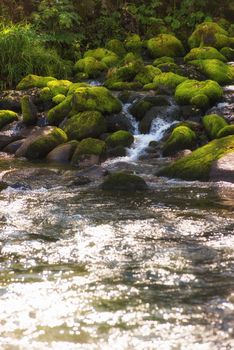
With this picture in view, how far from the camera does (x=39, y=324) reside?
3715 mm

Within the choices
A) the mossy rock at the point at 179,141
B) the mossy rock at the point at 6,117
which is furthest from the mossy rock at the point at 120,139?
the mossy rock at the point at 6,117

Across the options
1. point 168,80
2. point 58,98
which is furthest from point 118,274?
point 168,80

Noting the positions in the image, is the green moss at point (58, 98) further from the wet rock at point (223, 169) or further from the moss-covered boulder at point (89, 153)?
the wet rock at point (223, 169)

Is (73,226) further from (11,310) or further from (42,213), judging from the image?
(11,310)

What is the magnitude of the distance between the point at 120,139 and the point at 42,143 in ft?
5.49

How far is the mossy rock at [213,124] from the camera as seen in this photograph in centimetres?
1064

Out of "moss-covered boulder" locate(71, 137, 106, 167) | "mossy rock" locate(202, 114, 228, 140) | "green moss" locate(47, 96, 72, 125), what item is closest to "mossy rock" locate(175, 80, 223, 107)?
"mossy rock" locate(202, 114, 228, 140)

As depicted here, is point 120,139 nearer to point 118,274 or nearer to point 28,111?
point 28,111

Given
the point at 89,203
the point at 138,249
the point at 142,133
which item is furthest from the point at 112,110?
the point at 138,249

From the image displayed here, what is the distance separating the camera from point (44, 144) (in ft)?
35.8

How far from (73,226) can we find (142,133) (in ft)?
19.8

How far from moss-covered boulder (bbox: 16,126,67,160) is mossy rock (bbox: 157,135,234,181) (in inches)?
118

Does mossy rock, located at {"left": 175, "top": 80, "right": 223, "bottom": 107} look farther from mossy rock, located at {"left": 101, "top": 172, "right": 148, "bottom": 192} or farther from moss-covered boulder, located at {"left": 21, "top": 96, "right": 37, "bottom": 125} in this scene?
mossy rock, located at {"left": 101, "top": 172, "right": 148, "bottom": 192}

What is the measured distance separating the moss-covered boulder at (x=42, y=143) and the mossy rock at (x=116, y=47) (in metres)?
6.91
